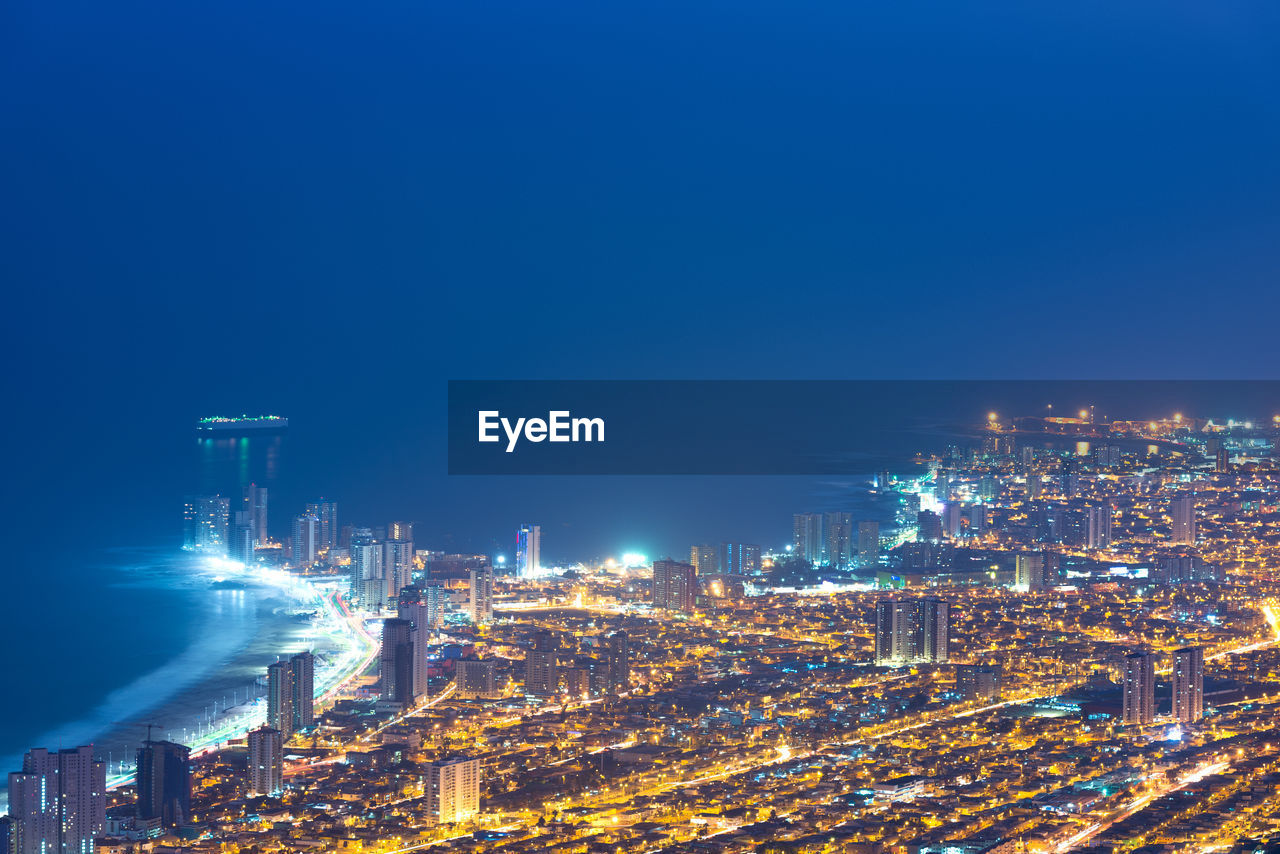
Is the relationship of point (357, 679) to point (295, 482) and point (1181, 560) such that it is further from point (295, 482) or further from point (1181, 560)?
point (295, 482)

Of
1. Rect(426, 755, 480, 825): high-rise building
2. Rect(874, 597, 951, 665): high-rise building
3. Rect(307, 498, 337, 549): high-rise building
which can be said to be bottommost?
Rect(426, 755, 480, 825): high-rise building

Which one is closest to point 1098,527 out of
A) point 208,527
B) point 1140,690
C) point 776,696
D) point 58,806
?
point 1140,690

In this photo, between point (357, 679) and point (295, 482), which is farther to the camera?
point (295, 482)

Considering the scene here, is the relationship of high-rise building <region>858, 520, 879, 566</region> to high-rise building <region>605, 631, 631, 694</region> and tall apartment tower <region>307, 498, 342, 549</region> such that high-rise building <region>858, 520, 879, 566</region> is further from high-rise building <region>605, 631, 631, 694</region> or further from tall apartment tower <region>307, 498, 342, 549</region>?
tall apartment tower <region>307, 498, 342, 549</region>

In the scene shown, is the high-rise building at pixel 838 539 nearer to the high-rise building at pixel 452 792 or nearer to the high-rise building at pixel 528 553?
the high-rise building at pixel 528 553

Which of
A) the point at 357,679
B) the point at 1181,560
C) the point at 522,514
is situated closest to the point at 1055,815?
the point at 357,679

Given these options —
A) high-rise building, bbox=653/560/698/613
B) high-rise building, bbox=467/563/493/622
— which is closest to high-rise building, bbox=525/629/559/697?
high-rise building, bbox=467/563/493/622

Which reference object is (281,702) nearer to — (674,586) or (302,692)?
(302,692)
